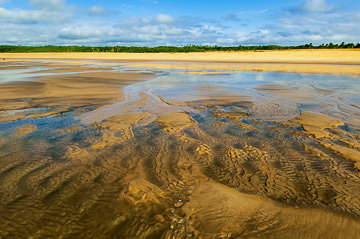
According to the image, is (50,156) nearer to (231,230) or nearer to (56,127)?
(56,127)

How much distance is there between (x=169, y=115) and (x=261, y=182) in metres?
3.59

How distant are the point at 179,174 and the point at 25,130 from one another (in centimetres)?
390

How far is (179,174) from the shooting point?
3152 mm

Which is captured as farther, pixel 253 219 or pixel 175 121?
pixel 175 121

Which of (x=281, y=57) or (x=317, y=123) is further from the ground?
(x=281, y=57)

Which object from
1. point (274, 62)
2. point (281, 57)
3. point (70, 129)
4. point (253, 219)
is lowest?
point (253, 219)

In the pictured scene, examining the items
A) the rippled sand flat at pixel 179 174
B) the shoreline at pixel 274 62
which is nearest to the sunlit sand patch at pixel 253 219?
the rippled sand flat at pixel 179 174

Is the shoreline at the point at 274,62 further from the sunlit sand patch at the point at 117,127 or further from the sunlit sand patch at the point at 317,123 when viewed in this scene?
the sunlit sand patch at the point at 117,127

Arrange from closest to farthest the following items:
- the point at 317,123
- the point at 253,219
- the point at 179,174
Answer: the point at 253,219 → the point at 179,174 → the point at 317,123

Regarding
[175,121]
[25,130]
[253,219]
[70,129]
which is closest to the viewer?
[253,219]

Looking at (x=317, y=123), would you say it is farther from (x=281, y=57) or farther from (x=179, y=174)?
(x=281, y=57)

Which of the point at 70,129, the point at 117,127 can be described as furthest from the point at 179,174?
the point at 70,129

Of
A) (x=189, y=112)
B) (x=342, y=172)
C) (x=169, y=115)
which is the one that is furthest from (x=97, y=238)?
(x=189, y=112)

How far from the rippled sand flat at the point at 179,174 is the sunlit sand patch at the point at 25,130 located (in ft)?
0.08
